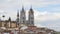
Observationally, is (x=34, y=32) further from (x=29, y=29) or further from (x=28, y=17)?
(x=28, y=17)

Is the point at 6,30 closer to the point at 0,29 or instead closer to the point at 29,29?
the point at 0,29

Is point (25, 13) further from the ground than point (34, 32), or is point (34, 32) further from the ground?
point (25, 13)

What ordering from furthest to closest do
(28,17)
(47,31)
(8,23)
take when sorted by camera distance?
(28,17)
(8,23)
(47,31)

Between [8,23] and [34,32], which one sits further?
[8,23]

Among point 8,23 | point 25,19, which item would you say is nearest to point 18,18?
point 25,19

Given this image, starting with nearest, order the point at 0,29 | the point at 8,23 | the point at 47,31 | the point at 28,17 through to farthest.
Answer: the point at 0,29 → the point at 47,31 → the point at 8,23 → the point at 28,17

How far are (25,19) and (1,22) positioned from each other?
A: 17.7 metres

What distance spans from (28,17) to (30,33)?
2339cm

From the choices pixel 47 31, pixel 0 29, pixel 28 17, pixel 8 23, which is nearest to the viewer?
A: pixel 0 29

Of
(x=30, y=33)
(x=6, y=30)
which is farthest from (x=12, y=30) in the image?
(x=30, y=33)

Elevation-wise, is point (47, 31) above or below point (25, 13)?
below

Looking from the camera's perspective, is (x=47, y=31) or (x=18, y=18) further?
(x=18, y=18)

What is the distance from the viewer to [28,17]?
2517 inches

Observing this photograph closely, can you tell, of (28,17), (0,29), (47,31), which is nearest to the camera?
(0,29)
